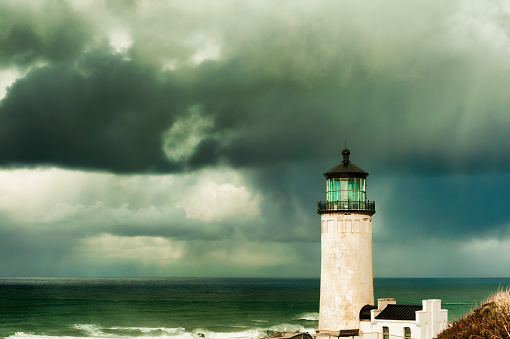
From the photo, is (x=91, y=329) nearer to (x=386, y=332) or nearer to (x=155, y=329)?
(x=155, y=329)

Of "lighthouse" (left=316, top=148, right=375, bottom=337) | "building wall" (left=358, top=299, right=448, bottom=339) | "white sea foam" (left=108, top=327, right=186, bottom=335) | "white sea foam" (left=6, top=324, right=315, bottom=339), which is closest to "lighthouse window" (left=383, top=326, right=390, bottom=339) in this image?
"building wall" (left=358, top=299, right=448, bottom=339)

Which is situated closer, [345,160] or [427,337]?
[427,337]

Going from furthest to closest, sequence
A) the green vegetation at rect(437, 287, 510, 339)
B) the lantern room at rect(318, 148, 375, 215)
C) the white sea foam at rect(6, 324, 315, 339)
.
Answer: the white sea foam at rect(6, 324, 315, 339) < the lantern room at rect(318, 148, 375, 215) < the green vegetation at rect(437, 287, 510, 339)

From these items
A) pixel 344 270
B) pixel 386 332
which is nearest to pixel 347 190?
pixel 344 270

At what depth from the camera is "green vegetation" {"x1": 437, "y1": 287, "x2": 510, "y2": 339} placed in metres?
15.6

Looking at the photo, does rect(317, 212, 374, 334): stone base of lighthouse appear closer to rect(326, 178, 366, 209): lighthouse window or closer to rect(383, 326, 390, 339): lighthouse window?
rect(326, 178, 366, 209): lighthouse window

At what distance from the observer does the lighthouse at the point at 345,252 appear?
89.3 feet

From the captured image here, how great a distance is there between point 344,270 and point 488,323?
11.4 m

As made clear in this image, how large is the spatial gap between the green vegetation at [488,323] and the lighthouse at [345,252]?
7814 millimetres

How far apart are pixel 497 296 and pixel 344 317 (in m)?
8.63

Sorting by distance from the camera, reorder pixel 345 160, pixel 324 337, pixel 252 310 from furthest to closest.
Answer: pixel 252 310 → pixel 345 160 → pixel 324 337

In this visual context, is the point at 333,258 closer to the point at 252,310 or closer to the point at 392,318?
the point at 392,318

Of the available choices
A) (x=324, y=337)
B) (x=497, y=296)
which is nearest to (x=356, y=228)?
(x=324, y=337)

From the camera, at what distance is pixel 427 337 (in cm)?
2434
